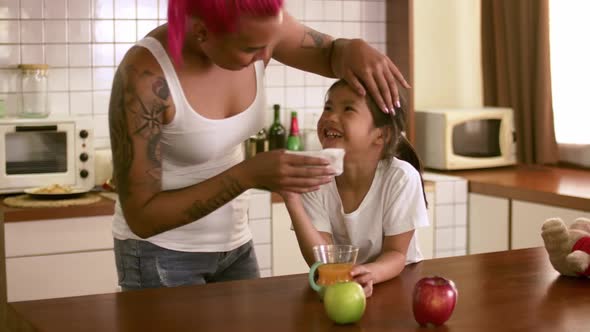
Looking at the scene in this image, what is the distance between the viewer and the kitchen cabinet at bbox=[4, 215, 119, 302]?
11.6 feet

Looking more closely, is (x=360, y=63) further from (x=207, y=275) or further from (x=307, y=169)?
(x=207, y=275)

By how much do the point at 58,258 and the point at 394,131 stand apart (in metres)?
1.68

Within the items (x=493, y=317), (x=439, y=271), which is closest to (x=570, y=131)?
(x=439, y=271)

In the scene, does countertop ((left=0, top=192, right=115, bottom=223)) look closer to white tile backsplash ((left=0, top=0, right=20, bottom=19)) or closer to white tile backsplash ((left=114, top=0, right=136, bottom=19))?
white tile backsplash ((left=0, top=0, right=20, bottom=19))

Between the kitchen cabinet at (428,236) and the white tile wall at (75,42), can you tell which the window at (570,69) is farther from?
the white tile wall at (75,42)

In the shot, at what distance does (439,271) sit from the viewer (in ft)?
Answer: 7.10

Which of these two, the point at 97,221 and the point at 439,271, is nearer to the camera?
the point at 439,271

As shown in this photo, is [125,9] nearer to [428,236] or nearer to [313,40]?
[428,236]

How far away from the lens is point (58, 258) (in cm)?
359

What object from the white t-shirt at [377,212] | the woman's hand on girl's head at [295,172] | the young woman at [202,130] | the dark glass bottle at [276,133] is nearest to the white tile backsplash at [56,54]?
the dark glass bottle at [276,133]

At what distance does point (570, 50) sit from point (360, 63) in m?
2.51

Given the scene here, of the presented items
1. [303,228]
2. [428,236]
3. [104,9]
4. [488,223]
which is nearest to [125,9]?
[104,9]

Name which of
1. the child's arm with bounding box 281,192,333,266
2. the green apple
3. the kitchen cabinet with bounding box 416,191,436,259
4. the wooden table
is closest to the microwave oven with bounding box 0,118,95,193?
the kitchen cabinet with bounding box 416,191,436,259

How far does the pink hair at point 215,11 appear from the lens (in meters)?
1.80
